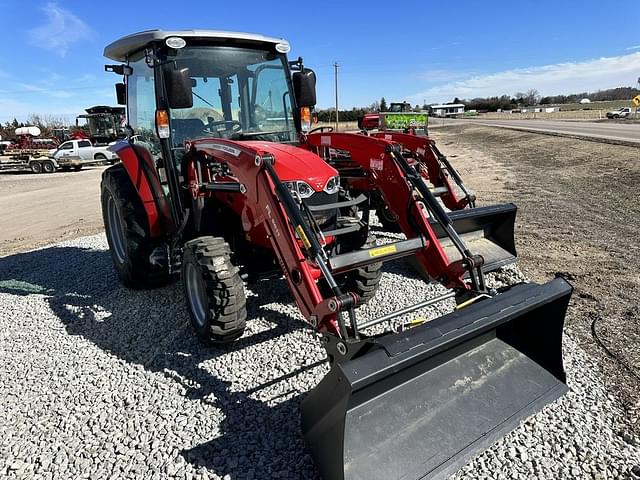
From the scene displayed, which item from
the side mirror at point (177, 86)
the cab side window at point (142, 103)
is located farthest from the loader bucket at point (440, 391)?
the cab side window at point (142, 103)

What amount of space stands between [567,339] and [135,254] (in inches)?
164

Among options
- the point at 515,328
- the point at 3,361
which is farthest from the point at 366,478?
the point at 3,361

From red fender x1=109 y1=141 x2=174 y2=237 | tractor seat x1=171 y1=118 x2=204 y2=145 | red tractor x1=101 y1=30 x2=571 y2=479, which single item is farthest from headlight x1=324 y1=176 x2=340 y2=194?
red fender x1=109 y1=141 x2=174 y2=237

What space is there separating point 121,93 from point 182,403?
3.89m

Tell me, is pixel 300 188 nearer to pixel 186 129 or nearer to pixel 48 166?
pixel 186 129

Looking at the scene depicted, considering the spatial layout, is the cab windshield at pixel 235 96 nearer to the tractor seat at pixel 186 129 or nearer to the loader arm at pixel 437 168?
the tractor seat at pixel 186 129

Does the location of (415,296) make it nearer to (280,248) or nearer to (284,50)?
(280,248)

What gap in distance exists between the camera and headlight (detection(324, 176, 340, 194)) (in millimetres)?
3689

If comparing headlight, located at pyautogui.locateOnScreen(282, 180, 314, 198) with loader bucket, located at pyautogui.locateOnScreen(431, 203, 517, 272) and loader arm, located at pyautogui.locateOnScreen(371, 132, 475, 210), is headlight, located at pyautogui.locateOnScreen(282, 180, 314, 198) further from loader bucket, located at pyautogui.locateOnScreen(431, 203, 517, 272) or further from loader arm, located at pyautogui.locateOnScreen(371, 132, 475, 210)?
loader arm, located at pyautogui.locateOnScreen(371, 132, 475, 210)

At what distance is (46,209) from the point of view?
1328cm

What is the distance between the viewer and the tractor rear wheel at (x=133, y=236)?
4.73 m

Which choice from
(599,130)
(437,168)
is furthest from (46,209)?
(599,130)

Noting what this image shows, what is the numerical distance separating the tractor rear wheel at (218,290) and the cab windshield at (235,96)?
1296 millimetres

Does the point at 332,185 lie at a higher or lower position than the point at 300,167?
lower
